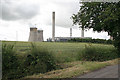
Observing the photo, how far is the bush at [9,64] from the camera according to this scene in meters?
7.04

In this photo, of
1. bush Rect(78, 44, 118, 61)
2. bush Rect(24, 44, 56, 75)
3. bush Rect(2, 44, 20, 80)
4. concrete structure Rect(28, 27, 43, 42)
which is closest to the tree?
bush Rect(78, 44, 118, 61)

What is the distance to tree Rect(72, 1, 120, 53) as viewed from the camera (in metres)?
11.3

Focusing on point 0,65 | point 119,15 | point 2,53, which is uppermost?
point 119,15

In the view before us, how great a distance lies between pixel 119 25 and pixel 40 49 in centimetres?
767

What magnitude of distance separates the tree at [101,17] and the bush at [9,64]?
7700 millimetres

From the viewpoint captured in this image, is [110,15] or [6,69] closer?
[6,69]

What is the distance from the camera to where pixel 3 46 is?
7.53m

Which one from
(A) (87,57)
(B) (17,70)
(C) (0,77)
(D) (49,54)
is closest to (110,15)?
(A) (87,57)

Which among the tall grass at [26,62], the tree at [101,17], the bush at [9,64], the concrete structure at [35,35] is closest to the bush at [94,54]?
the tree at [101,17]

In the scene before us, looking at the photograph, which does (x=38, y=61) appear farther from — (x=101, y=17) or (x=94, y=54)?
(x=101, y=17)

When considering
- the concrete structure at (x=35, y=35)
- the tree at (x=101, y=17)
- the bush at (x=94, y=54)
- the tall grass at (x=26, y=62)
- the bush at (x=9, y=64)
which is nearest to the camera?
the bush at (x=9, y=64)

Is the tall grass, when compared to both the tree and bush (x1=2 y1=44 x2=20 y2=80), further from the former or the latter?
the tree

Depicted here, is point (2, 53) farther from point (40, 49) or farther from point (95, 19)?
point (95, 19)

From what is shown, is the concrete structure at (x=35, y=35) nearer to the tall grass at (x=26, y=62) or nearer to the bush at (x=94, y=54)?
the bush at (x=94, y=54)
